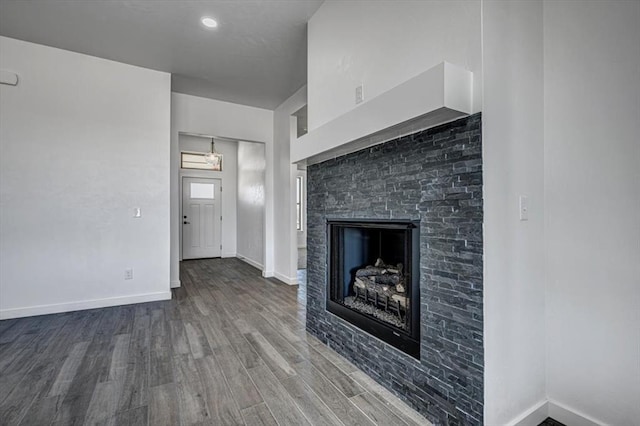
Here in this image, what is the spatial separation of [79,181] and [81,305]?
4.59 ft

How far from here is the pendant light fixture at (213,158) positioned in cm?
679

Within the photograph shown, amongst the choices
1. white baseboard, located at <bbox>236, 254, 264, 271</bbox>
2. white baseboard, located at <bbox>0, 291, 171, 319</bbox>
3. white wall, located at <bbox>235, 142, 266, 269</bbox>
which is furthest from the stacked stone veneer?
white baseboard, located at <bbox>236, 254, 264, 271</bbox>

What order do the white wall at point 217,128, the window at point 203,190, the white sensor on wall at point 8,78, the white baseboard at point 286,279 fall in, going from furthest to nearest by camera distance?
the window at point 203,190 < the white baseboard at point 286,279 < the white wall at point 217,128 < the white sensor on wall at point 8,78

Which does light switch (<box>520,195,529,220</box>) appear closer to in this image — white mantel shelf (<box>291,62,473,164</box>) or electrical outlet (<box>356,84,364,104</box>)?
white mantel shelf (<box>291,62,473,164</box>)

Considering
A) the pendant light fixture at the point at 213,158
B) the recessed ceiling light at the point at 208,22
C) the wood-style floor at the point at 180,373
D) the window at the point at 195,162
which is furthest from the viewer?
the window at the point at 195,162

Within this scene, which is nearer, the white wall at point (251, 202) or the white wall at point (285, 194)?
the white wall at point (285, 194)

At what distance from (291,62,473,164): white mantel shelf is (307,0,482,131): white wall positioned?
104 millimetres

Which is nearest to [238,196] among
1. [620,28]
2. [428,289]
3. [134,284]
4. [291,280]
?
[291,280]

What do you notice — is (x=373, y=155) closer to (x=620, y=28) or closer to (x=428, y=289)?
(x=428, y=289)

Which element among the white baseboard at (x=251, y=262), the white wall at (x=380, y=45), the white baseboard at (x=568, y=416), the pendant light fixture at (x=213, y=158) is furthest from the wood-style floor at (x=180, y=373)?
the pendant light fixture at (x=213, y=158)

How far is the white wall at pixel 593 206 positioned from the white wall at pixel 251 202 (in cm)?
448

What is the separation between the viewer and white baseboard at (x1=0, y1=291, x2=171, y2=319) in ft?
10.6

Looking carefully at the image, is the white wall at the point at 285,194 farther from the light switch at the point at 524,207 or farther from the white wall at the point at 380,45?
the light switch at the point at 524,207

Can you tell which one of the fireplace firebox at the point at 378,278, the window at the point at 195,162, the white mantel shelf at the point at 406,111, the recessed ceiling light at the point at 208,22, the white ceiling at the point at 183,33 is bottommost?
the fireplace firebox at the point at 378,278
